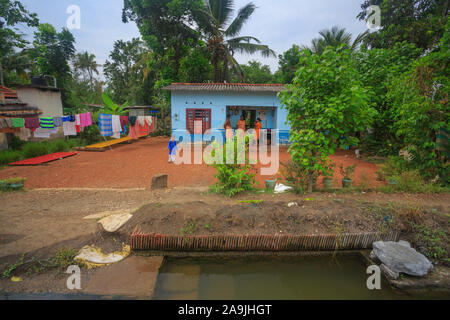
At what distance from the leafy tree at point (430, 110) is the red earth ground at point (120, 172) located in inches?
56.6

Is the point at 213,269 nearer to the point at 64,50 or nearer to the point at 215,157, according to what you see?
the point at 215,157

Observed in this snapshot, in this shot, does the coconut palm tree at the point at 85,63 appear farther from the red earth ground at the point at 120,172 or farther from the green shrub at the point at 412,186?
the green shrub at the point at 412,186

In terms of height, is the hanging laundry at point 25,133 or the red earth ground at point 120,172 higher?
the hanging laundry at point 25,133

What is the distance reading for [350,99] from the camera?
192 inches

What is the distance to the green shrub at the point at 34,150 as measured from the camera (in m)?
10.3

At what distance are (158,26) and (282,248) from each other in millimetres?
18026

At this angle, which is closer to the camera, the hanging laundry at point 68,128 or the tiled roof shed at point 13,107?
the tiled roof shed at point 13,107

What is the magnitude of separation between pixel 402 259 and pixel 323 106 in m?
3.07

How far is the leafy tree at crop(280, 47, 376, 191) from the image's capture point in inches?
191

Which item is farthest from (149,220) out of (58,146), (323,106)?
(58,146)

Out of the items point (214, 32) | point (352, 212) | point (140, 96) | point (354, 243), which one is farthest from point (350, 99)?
point (140, 96)

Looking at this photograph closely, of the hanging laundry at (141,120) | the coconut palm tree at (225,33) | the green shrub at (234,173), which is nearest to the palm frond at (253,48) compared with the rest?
the coconut palm tree at (225,33)

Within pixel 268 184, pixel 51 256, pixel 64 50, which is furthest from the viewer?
pixel 64 50

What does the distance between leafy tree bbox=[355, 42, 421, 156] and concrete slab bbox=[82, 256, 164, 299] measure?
977cm
